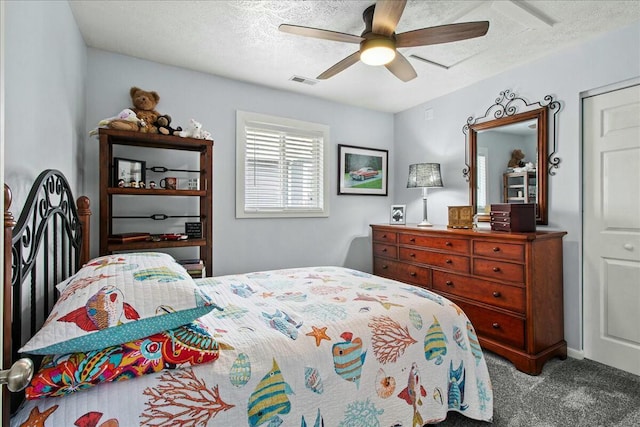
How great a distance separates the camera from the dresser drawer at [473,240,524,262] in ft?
7.91

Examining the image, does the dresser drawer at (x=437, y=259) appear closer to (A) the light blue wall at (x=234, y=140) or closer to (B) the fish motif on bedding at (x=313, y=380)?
(A) the light blue wall at (x=234, y=140)

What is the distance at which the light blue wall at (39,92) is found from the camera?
1174 mm

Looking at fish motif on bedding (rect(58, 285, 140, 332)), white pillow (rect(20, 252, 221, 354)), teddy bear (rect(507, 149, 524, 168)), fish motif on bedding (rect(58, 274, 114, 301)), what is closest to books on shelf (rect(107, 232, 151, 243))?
white pillow (rect(20, 252, 221, 354))

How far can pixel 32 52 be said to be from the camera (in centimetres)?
137

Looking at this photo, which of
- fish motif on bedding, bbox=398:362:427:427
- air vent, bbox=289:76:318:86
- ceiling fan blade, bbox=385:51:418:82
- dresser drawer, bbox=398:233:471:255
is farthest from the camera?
air vent, bbox=289:76:318:86

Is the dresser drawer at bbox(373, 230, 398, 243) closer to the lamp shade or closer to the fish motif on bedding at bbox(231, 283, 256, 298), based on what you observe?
the lamp shade

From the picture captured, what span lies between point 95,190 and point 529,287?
3.46 meters

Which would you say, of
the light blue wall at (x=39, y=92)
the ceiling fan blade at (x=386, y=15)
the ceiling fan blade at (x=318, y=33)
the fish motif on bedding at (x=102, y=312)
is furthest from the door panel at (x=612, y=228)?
the light blue wall at (x=39, y=92)

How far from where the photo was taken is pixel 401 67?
228 cm

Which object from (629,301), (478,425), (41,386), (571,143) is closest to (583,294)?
(629,301)

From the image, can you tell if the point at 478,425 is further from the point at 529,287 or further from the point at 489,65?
the point at 489,65

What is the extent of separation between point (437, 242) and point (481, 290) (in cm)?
57

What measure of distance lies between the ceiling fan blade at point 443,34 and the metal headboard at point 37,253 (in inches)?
78.8

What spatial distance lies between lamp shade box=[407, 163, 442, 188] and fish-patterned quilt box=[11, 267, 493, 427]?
5.88 ft
